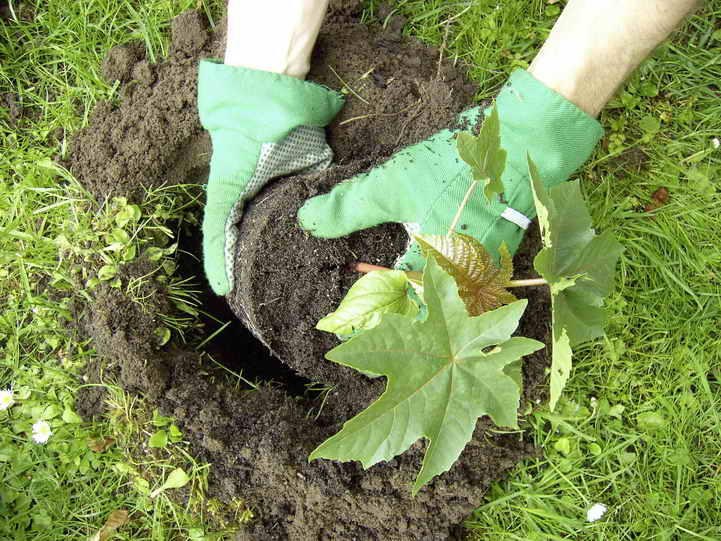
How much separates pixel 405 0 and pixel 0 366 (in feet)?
6.03

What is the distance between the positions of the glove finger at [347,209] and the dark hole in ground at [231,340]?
493 mm

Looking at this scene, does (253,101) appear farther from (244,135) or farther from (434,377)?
(434,377)

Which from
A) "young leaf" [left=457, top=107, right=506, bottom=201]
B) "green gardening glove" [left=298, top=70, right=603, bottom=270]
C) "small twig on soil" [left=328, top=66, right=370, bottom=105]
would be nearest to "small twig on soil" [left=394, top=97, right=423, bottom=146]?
"small twig on soil" [left=328, top=66, right=370, bottom=105]

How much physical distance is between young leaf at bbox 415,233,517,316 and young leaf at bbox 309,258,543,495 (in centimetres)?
23

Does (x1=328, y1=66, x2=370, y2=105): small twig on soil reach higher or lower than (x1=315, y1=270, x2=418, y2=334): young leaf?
higher

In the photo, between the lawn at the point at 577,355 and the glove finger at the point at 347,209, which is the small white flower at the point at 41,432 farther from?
the glove finger at the point at 347,209

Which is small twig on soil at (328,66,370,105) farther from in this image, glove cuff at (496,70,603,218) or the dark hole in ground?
the dark hole in ground

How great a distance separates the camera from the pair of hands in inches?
61.5

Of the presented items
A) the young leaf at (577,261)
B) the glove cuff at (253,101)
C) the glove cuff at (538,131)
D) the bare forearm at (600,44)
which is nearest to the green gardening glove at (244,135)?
the glove cuff at (253,101)

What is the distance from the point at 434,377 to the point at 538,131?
80cm

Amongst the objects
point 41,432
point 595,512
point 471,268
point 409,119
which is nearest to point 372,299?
point 471,268

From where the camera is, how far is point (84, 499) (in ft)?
5.95

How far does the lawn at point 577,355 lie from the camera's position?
1799 millimetres

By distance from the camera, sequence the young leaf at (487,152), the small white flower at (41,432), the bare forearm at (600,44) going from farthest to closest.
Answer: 1. the small white flower at (41,432)
2. the bare forearm at (600,44)
3. the young leaf at (487,152)
